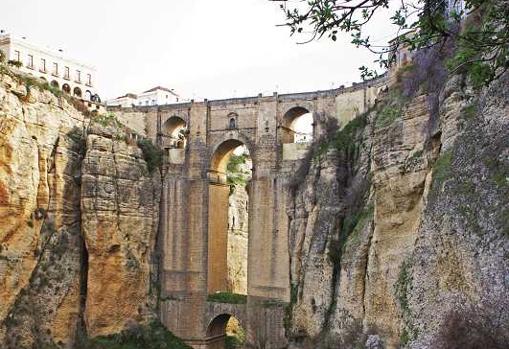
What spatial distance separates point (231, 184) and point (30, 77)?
13118mm

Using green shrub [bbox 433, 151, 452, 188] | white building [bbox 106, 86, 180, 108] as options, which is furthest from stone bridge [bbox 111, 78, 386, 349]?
white building [bbox 106, 86, 180, 108]

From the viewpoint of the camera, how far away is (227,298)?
89.2ft

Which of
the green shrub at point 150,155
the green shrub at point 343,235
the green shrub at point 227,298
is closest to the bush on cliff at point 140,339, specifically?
the green shrub at point 227,298

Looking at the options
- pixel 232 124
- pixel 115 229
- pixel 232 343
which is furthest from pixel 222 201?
pixel 232 343

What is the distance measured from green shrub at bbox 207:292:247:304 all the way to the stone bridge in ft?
0.83

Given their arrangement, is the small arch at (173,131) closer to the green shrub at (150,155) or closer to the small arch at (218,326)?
the green shrub at (150,155)

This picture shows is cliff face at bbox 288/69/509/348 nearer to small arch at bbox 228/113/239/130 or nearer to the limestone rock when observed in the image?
small arch at bbox 228/113/239/130

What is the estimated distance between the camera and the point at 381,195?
14844 mm

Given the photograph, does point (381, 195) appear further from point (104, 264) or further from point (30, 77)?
point (30, 77)

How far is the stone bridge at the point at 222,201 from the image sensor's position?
25.3m

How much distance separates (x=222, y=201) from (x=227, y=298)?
485 centimetres

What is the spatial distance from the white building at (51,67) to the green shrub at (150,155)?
6.37 m

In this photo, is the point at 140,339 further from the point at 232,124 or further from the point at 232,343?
the point at 232,124

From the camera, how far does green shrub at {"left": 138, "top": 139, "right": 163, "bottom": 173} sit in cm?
2889
